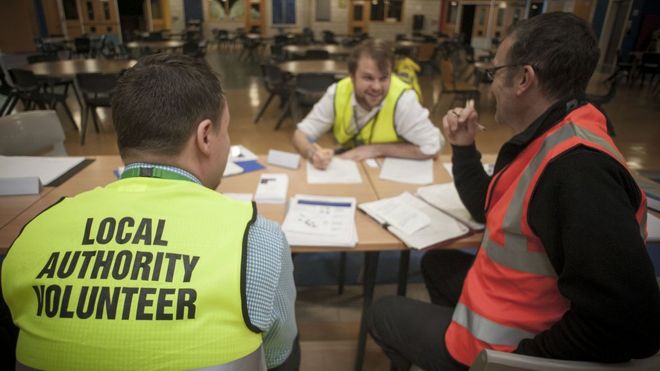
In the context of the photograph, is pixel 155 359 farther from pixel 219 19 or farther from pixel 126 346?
pixel 219 19

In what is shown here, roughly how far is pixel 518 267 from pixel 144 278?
900 mm

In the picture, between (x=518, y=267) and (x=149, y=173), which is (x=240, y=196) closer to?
(x=149, y=173)

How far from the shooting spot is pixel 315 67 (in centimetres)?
606

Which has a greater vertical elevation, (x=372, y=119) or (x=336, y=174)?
(x=372, y=119)

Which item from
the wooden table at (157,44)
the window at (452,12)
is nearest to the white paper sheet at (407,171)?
the wooden table at (157,44)

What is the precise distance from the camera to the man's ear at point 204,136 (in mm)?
870

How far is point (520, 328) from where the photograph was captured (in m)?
1.07

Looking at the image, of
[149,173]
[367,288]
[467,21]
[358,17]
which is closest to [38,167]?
[149,173]

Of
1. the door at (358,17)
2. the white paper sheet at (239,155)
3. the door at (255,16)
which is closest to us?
the white paper sheet at (239,155)

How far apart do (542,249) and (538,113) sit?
404 mm

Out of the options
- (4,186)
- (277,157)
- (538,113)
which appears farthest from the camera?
(277,157)

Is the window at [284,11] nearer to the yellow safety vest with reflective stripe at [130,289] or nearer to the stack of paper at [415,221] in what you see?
the stack of paper at [415,221]

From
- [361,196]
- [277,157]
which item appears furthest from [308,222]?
[277,157]

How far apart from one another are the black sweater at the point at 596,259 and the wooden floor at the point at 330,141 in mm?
1167
